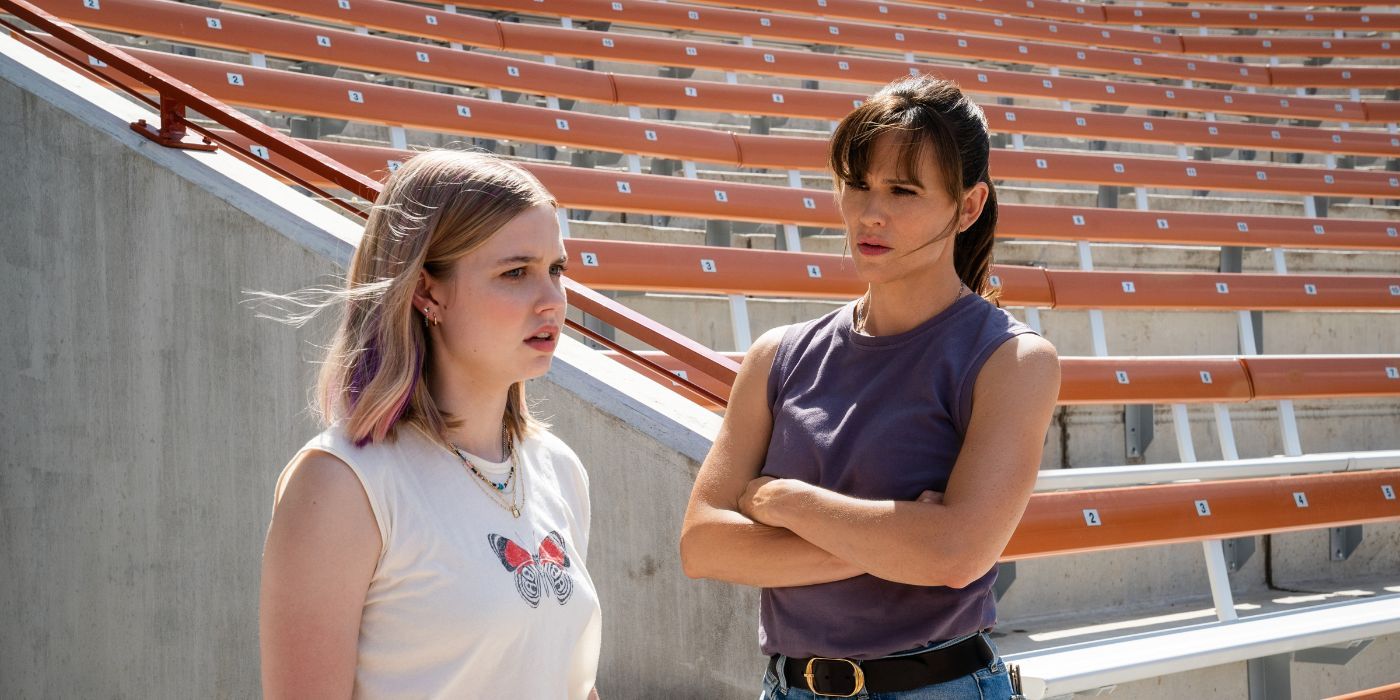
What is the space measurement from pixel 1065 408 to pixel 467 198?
8.65ft

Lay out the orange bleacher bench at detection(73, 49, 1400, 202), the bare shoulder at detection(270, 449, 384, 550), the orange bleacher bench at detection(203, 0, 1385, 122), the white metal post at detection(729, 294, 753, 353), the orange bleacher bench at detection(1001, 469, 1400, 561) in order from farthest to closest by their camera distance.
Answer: the orange bleacher bench at detection(203, 0, 1385, 122) < the orange bleacher bench at detection(73, 49, 1400, 202) < the white metal post at detection(729, 294, 753, 353) < the orange bleacher bench at detection(1001, 469, 1400, 561) < the bare shoulder at detection(270, 449, 384, 550)

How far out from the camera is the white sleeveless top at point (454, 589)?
1148 mm

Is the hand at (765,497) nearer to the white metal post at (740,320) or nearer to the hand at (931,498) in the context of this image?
the hand at (931,498)

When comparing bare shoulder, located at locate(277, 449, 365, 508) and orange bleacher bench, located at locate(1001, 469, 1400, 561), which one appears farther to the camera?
orange bleacher bench, located at locate(1001, 469, 1400, 561)

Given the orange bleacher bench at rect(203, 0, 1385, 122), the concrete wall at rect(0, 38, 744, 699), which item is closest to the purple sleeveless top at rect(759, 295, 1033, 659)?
the concrete wall at rect(0, 38, 744, 699)

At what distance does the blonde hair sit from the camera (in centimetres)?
121

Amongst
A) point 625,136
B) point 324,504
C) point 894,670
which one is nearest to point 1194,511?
point 894,670

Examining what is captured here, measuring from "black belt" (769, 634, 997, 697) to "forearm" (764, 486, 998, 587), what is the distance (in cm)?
8

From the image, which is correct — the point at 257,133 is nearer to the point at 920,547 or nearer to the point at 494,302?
the point at 494,302

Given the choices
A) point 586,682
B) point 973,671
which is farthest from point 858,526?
point 586,682

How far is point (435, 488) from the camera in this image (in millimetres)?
1212

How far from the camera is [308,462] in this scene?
1.12m

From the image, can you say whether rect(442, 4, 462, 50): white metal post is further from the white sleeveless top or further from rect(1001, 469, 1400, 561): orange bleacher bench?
the white sleeveless top

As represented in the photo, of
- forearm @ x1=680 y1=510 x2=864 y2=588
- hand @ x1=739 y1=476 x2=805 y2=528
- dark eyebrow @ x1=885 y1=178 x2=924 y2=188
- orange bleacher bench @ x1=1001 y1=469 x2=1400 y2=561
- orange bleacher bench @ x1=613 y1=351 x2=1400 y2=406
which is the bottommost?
orange bleacher bench @ x1=1001 y1=469 x2=1400 y2=561
